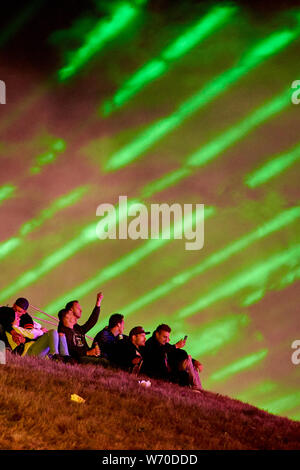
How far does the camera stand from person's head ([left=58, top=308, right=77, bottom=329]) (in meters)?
10.9

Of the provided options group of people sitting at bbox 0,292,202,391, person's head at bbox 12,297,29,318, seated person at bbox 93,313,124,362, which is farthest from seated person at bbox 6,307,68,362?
seated person at bbox 93,313,124,362

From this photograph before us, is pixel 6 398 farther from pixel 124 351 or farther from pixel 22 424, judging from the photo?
pixel 124 351

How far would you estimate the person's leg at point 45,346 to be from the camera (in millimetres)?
10227

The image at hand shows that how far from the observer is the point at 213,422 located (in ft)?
26.0

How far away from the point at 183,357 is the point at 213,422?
3.30 meters

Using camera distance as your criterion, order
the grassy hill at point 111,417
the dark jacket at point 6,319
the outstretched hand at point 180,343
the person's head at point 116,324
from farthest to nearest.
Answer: the person's head at point 116,324 < the outstretched hand at point 180,343 < the dark jacket at point 6,319 < the grassy hill at point 111,417

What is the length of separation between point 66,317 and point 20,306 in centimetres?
115

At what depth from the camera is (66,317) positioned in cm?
1095

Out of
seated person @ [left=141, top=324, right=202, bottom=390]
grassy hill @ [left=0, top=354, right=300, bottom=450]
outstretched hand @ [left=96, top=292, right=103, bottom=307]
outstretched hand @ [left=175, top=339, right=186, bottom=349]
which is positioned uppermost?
outstretched hand @ [left=96, top=292, right=103, bottom=307]

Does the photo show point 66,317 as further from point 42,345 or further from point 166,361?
point 166,361

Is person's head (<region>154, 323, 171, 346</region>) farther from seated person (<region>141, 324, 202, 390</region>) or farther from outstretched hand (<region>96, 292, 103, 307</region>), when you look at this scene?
outstretched hand (<region>96, 292, 103, 307</region>)

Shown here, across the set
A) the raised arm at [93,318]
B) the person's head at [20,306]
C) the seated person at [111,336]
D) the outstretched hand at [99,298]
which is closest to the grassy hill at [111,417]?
the person's head at [20,306]

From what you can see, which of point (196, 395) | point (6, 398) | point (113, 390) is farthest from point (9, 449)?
point (196, 395)

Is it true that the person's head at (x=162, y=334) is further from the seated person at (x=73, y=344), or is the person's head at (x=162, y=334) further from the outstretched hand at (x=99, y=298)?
the outstretched hand at (x=99, y=298)
